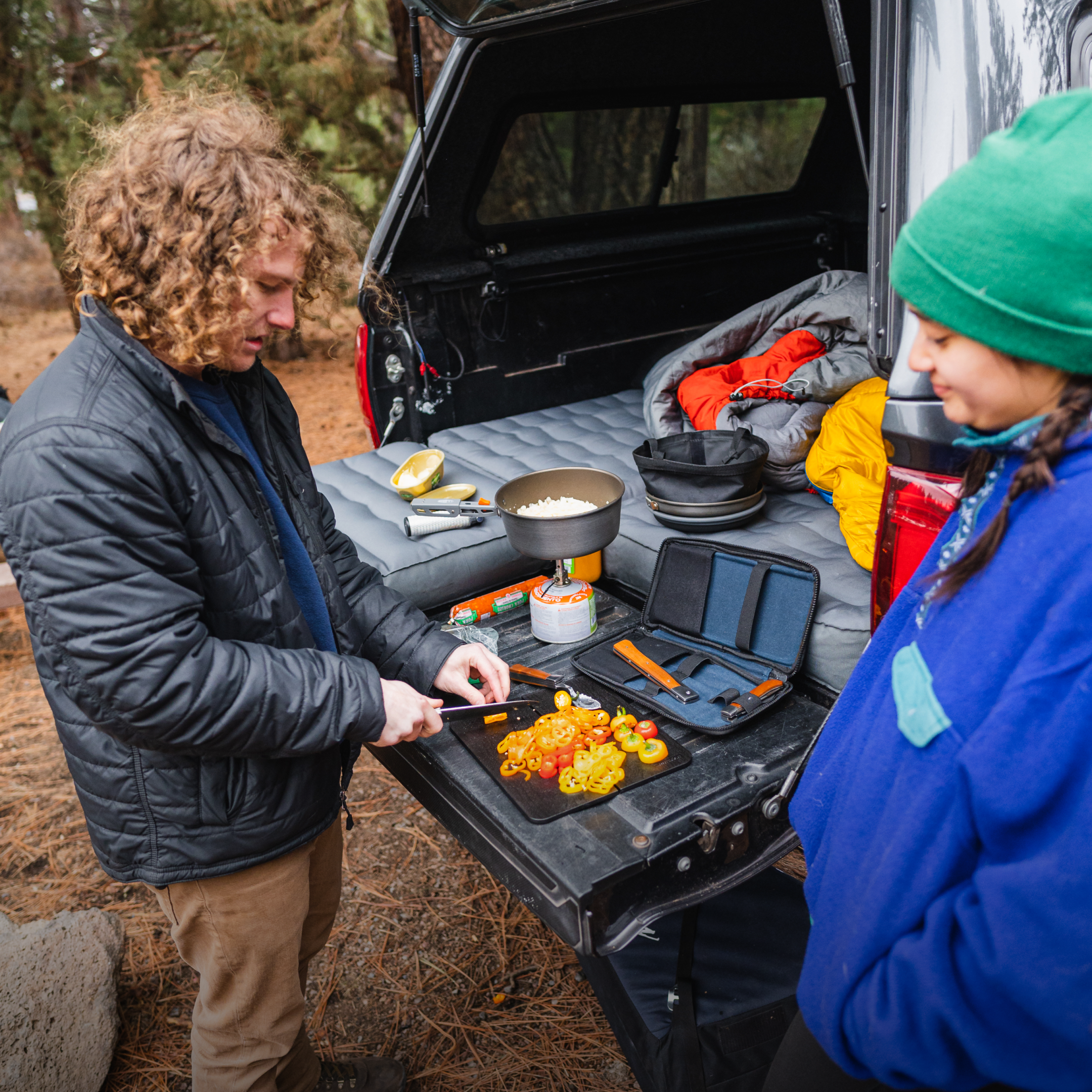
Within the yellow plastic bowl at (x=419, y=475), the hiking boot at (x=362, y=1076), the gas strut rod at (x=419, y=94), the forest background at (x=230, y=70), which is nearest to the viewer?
the hiking boot at (x=362, y=1076)

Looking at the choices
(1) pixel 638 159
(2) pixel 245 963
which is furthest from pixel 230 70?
(2) pixel 245 963

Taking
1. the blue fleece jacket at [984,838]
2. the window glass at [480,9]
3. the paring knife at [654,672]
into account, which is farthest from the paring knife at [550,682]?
the window glass at [480,9]

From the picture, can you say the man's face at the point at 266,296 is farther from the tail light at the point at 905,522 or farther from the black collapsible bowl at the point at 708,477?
the black collapsible bowl at the point at 708,477

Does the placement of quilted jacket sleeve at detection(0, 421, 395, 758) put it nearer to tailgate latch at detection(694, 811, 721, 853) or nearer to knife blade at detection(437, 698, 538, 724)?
knife blade at detection(437, 698, 538, 724)

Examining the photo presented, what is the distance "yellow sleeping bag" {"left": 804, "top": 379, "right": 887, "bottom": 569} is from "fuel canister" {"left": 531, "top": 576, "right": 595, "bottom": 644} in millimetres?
748

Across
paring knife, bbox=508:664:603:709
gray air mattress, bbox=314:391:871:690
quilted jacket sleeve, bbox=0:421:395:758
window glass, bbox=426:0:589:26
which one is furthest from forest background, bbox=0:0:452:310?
quilted jacket sleeve, bbox=0:421:395:758

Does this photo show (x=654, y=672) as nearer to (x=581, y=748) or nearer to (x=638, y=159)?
(x=581, y=748)

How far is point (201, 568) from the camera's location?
1430 mm

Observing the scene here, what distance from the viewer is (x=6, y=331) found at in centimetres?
1189

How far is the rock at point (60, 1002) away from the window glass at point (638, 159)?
3.08 meters

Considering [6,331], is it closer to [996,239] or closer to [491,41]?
[491,41]

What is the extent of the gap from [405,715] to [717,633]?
0.96 m

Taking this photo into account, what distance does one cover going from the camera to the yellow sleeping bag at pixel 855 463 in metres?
2.38

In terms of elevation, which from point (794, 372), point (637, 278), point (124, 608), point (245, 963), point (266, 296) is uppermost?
point (266, 296)
